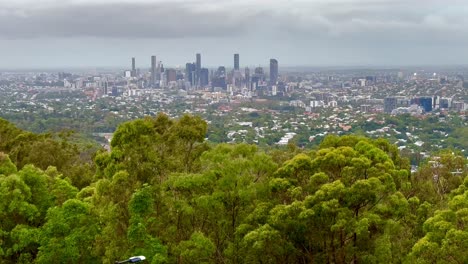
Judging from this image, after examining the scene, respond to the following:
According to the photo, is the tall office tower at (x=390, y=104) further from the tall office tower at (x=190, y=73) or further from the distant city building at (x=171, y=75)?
the distant city building at (x=171, y=75)

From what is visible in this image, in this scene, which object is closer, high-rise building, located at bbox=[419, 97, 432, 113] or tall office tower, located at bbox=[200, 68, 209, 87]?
high-rise building, located at bbox=[419, 97, 432, 113]

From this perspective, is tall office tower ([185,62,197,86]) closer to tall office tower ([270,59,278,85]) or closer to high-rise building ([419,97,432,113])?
tall office tower ([270,59,278,85])

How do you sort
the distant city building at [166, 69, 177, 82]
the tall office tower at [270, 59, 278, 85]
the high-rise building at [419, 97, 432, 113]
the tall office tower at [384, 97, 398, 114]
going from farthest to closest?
the distant city building at [166, 69, 177, 82] < the tall office tower at [270, 59, 278, 85] < the tall office tower at [384, 97, 398, 114] < the high-rise building at [419, 97, 432, 113]

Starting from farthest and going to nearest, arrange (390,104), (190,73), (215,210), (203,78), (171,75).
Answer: (171,75), (190,73), (203,78), (390,104), (215,210)

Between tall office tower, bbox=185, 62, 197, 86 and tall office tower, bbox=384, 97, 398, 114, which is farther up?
tall office tower, bbox=185, 62, 197, 86

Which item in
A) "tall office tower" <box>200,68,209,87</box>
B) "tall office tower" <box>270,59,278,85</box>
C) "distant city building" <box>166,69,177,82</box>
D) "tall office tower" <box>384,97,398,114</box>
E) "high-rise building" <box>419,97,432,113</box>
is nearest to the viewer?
"high-rise building" <box>419,97,432,113</box>

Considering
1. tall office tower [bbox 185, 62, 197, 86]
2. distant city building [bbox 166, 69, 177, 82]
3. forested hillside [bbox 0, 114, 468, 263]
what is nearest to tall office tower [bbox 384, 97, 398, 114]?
tall office tower [bbox 185, 62, 197, 86]

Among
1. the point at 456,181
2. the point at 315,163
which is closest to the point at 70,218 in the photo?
the point at 315,163

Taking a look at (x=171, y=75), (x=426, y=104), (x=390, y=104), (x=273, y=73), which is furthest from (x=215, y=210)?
(x=171, y=75)

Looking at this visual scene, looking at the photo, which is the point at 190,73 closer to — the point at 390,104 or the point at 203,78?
the point at 203,78
